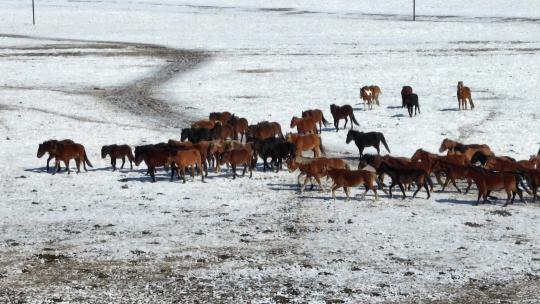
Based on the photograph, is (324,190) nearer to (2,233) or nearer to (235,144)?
(235,144)

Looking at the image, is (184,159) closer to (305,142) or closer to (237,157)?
(237,157)

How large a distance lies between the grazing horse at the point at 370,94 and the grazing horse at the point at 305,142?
11045 millimetres

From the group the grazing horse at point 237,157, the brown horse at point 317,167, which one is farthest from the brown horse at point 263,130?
the brown horse at point 317,167

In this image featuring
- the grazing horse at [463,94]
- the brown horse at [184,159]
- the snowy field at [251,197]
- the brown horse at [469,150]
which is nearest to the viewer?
the snowy field at [251,197]

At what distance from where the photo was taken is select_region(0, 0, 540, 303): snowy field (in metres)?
13.6

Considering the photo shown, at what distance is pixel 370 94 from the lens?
3541cm

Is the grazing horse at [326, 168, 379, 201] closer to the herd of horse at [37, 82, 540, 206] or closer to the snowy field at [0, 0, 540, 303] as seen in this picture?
the herd of horse at [37, 82, 540, 206]

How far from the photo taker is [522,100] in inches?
1431

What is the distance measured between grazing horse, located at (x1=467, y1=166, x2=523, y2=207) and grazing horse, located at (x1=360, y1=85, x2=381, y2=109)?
16.4 m

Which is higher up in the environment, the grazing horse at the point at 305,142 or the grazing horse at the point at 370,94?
the grazing horse at the point at 370,94

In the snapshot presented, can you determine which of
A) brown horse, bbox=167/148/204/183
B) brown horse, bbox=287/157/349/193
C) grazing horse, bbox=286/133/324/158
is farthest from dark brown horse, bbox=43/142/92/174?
brown horse, bbox=287/157/349/193

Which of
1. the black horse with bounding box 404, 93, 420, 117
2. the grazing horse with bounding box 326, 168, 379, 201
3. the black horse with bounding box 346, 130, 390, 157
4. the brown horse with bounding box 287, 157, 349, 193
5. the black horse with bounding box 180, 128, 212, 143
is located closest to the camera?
the grazing horse with bounding box 326, 168, 379, 201

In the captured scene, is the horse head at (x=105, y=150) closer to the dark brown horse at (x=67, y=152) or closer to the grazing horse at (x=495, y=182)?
the dark brown horse at (x=67, y=152)

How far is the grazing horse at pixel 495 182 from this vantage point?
726 inches
